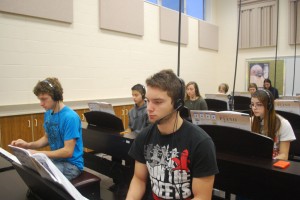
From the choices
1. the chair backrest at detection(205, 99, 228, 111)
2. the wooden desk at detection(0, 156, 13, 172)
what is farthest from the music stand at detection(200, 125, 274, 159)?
the chair backrest at detection(205, 99, 228, 111)

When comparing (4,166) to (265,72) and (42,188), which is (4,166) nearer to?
(42,188)


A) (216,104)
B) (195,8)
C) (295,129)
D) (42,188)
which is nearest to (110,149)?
(42,188)

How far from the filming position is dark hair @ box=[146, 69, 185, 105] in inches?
46.4

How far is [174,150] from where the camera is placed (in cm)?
122

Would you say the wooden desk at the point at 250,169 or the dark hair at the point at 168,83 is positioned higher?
the dark hair at the point at 168,83

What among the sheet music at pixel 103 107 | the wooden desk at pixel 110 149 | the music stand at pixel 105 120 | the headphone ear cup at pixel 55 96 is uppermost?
the headphone ear cup at pixel 55 96

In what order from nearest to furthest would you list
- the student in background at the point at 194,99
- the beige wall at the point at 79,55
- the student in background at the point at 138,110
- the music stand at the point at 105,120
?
the music stand at the point at 105,120 → the student in background at the point at 138,110 → the beige wall at the point at 79,55 → the student in background at the point at 194,99

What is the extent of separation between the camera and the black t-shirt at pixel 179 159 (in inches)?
45.3

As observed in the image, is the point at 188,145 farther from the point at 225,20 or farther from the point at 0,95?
the point at 225,20

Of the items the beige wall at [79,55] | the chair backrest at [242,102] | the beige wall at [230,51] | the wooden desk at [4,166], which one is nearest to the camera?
the wooden desk at [4,166]

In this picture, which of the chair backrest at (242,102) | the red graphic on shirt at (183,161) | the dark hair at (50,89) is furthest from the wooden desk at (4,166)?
the chair backrest at (242,102)

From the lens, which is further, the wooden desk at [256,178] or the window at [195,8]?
A: the window at [195,8]

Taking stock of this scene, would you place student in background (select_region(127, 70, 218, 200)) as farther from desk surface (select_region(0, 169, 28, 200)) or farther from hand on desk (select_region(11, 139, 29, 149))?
hand on desk (select_region(11, 139, 29, 149))

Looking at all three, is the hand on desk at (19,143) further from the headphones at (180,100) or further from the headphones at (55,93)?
the headphones at (180,100)
